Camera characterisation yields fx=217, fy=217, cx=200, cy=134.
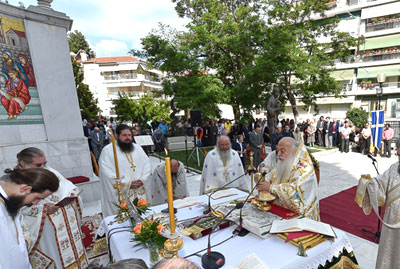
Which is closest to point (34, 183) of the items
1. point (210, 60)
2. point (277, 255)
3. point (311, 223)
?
point (277, 255)

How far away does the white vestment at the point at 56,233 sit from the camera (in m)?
2.52

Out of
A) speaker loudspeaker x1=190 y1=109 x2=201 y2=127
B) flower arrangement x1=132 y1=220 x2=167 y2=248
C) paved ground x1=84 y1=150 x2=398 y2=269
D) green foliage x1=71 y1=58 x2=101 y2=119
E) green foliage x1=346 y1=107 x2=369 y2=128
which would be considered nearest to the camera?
flower arrangement x1=132 y1=220 x2=167 y2=248

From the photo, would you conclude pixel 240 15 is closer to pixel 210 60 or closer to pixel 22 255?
pixel 210 60

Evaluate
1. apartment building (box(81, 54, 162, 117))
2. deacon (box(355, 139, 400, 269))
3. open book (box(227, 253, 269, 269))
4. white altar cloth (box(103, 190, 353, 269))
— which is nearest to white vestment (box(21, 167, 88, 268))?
white altar cloth (box(103, 190, 353, 269))

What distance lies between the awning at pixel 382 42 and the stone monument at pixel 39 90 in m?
32.4

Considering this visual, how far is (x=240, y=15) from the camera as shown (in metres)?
13.9

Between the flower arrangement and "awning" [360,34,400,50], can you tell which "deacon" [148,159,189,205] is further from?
"awning" [360,34,400,50]

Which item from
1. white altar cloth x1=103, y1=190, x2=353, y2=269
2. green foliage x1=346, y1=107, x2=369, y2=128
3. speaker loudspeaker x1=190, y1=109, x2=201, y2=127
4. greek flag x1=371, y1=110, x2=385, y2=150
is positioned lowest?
green foliage x1=346, y1=107, x2=369, y2=128

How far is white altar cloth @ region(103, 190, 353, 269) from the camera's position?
1562mm

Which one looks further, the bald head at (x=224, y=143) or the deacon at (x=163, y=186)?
the bald head at (x=224, y=143)

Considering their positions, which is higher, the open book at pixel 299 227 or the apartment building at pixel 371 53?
the apartment building at pixel 371 53

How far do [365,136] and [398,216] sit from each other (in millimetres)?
9971

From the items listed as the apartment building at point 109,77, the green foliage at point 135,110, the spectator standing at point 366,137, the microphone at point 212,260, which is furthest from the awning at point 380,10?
the microphone at point 212,260

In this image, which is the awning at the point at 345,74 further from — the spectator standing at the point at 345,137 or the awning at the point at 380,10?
the spectator standing at the point at 345,137
